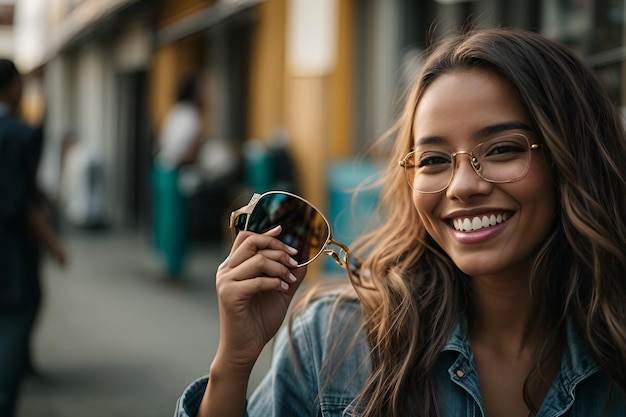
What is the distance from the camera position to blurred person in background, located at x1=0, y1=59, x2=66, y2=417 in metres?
4.55

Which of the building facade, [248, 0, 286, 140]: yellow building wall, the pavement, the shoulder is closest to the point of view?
the shoulder

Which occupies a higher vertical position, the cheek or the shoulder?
the cheek

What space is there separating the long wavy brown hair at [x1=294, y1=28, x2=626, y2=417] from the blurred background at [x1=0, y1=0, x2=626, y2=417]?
0.70 metres

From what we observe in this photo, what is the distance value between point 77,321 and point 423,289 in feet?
19.8

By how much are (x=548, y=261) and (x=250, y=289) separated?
0.74m

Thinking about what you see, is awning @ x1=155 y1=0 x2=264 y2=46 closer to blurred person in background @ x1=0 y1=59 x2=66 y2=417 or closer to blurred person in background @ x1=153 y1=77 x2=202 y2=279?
blurred person in background @ x1=153 y1=77 x2=202 y2=279

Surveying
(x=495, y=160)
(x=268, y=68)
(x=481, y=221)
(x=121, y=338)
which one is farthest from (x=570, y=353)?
(x=268, y=68)

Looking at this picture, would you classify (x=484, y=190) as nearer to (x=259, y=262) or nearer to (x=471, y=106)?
(x=471, y=106)

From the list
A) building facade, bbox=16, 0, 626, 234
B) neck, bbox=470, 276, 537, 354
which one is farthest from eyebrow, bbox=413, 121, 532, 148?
building facade, bbox=16, 0, 626, 234

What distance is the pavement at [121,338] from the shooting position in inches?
206

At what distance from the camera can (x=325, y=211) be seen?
8922mm

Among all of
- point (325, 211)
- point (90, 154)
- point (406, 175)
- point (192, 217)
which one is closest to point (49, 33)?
point (90, 154)

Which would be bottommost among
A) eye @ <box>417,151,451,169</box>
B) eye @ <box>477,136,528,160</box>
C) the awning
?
eye @ <box>417,151,451,169</box>

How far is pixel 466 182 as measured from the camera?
1948 mm
